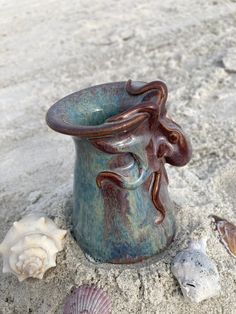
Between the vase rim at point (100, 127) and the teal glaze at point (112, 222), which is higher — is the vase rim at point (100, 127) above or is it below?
above

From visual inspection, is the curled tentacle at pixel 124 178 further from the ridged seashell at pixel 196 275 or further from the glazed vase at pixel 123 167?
the ridged seashell at pixel 196 275

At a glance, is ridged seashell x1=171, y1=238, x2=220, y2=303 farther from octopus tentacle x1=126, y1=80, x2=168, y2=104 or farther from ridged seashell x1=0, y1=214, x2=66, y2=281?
octopus tentacle x1=126, y1=80, x2=168, y2=104

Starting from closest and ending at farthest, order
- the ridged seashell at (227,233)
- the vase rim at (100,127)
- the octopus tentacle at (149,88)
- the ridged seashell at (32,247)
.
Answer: the vase rim at (100,127), the octopus tentacle at (149,88), the ridged seashell at (32,247), the ridged seashell at (227,233)

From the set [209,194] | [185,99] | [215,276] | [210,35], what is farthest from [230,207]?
[210,35]

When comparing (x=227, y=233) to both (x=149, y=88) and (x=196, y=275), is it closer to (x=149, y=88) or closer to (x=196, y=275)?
(x=196, y=275)

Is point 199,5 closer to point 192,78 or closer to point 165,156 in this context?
point 192,78

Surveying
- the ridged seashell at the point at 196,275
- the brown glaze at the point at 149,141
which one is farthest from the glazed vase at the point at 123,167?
the ridged seashell at the point at 196,275

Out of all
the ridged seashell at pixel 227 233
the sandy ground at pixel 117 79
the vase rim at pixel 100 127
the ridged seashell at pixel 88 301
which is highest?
the vase rim at pixel 100 127

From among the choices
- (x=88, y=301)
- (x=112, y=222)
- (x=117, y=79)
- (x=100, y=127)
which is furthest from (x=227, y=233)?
(x=117, y=79)
